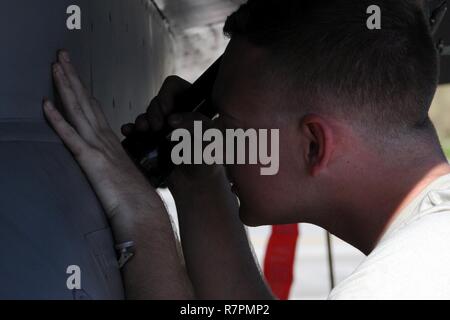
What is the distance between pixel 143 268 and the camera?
3.10 ft

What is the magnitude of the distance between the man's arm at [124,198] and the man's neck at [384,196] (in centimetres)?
25

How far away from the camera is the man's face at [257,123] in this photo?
1.04m

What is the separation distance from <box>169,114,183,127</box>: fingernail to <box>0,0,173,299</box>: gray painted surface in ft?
0.56

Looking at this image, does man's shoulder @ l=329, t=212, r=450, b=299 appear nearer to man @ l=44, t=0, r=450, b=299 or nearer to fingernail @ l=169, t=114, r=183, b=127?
man @ l=44, t=0, r=450, b=299

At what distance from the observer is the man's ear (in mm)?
998

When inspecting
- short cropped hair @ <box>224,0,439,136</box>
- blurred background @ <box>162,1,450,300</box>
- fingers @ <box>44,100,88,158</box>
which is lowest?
blurred background @ <box>162,1,450,300</box>

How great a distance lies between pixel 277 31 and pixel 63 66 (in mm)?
296

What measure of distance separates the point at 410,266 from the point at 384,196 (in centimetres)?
24

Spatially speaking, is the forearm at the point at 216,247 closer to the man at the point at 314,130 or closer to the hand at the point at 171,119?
the hand at the point at 171,119

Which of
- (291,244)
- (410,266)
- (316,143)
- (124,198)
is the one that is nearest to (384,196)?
(316,143)

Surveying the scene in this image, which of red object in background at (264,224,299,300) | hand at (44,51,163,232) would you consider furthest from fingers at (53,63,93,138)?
red object in background at (264,224,299,300)

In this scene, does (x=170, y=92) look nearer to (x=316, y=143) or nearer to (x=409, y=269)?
(x=316, y=143)

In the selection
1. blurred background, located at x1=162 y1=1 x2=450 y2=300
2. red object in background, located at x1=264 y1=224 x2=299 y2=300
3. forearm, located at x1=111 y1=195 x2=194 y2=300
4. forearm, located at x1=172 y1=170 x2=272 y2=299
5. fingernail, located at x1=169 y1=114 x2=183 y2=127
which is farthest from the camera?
red object in background, located at x1=264 y1=224 x2=299 y2=300
